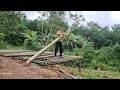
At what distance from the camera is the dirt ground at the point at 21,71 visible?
494 centimetres

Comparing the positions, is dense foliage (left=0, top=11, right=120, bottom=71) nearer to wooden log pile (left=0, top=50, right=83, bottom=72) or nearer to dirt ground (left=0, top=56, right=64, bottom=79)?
wooden log pile (left=0, top=50, right=83, bottom=72)

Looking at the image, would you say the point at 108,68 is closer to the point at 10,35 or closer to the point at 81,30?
the point at 81,30

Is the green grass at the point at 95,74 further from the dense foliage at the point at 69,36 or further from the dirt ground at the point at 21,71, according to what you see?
the dirt ground at the point at 21,71

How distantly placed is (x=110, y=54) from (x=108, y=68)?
0.29 m

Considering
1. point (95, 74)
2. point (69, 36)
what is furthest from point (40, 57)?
point (95, 74)

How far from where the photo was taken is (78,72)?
5246 millimetres

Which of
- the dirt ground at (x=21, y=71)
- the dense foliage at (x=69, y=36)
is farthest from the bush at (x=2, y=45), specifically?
the dirt ground at (x=21, y=71)

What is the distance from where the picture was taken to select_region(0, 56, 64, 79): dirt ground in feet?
16.2

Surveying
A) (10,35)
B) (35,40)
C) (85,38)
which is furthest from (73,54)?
(10,35)

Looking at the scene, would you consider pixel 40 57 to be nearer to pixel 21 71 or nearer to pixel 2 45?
pixel 21 71

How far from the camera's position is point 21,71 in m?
5.06

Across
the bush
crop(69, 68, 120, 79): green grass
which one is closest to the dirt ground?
the bush

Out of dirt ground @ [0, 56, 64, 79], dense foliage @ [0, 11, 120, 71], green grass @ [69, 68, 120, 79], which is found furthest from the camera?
dense foliage @ [0, 11, 120, 71]
